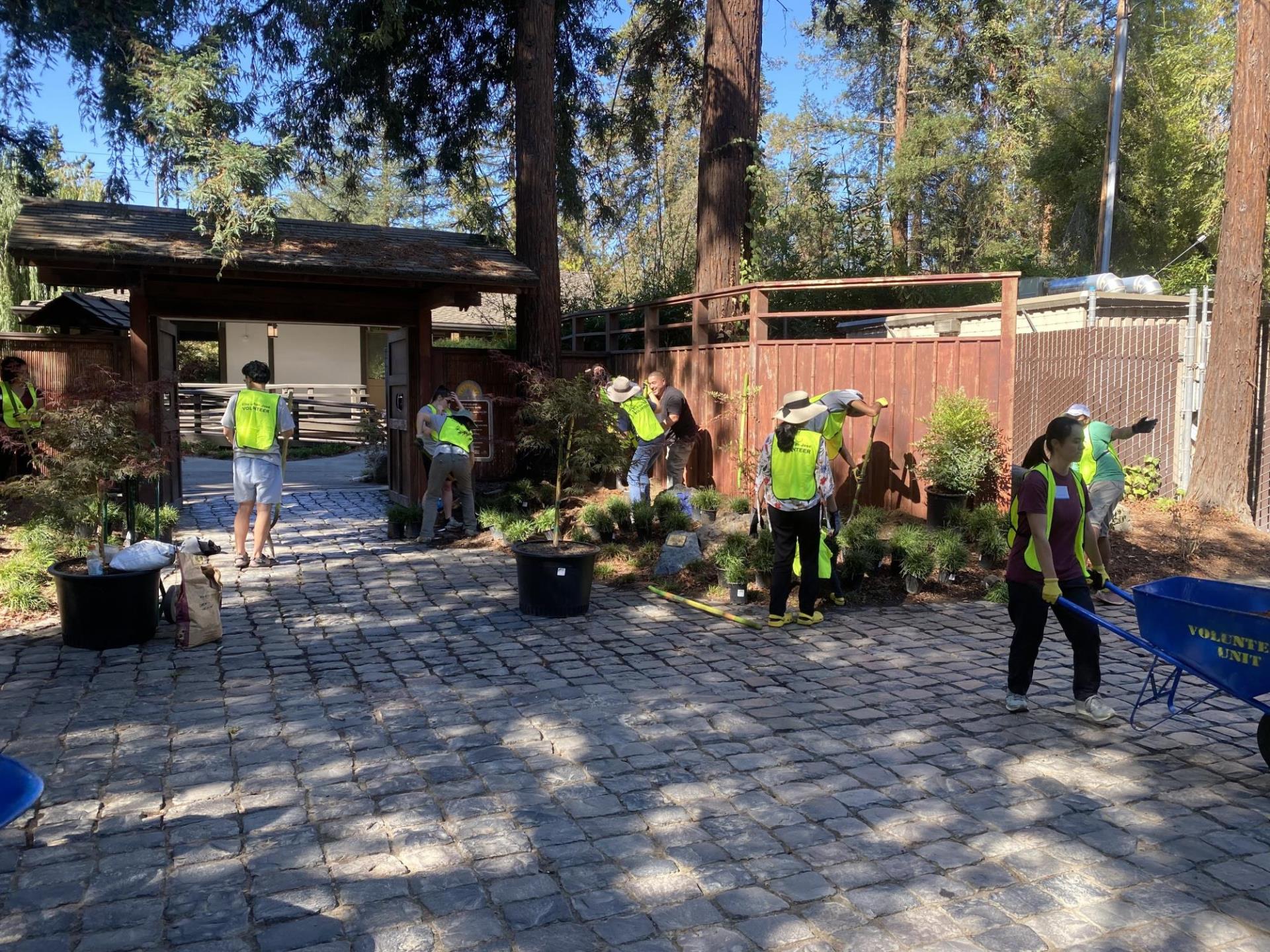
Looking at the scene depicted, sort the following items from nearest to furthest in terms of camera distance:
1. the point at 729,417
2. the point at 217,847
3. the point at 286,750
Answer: the point at 217,847
the point at 286,750
the point at 729,417

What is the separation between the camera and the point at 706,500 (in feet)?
34.6

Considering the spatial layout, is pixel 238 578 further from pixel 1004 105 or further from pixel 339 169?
pixel 1004 105

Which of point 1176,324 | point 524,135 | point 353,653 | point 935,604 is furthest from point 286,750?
point 1176,324

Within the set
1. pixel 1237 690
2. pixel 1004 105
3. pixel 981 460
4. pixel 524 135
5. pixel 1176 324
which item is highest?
pixel 1004 105

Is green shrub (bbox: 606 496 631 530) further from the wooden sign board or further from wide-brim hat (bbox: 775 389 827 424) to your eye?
the wooden sign board

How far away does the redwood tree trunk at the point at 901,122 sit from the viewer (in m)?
26.4

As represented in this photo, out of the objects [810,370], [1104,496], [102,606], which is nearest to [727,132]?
[810,370]

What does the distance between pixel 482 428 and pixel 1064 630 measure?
8890mm

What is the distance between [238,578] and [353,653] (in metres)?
2.70

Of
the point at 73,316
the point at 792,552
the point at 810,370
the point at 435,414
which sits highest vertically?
the point at 73,316

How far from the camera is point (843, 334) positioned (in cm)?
1905

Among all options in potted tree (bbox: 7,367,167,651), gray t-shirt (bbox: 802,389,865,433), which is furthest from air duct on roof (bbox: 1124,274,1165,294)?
potted tree (bbox: 7,367,167,651)

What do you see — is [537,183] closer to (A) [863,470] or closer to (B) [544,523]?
(B) [544,523]

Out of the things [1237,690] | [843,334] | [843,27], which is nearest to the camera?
[1237,690]
